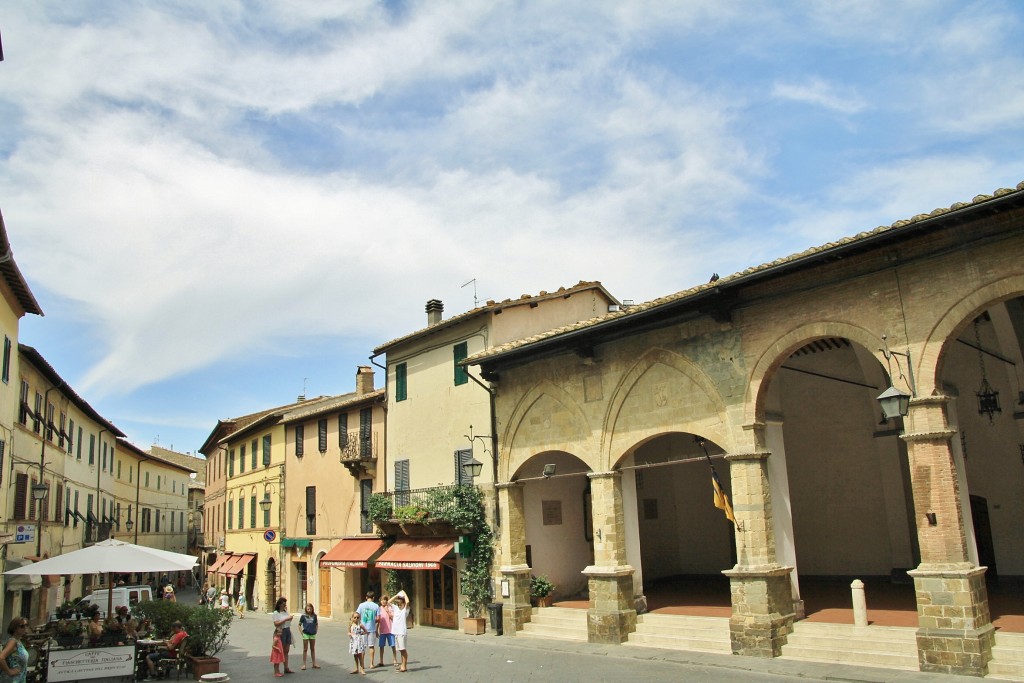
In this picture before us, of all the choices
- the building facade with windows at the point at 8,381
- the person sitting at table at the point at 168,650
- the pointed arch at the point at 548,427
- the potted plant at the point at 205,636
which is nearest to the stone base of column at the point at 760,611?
the pointed arch at the point at 548,427

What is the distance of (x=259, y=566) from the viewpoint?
116 feet

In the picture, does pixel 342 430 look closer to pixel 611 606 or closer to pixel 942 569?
pixel 611 606

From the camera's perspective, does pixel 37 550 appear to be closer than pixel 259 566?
Yes

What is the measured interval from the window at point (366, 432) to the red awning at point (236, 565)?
13.4 metres

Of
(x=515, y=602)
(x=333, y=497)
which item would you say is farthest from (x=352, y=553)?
(x=515, y=602)

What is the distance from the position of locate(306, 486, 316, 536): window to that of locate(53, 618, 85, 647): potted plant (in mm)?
14914

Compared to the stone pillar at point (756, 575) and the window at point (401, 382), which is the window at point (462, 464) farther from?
the stone pillar at point (756, 575)

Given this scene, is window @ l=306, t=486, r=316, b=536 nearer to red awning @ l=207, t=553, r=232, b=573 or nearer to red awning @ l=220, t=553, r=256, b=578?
red awning @ l=220, t=553, r=256, b=578

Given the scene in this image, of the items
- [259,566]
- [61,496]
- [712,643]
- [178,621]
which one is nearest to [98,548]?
[178,621]

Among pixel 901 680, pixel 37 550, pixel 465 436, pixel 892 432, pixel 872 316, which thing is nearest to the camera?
pixel 901 680

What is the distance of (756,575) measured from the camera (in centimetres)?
1427

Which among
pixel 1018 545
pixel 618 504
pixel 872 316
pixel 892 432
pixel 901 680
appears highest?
pixel 872 316

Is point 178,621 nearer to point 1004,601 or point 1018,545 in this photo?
point 1004,601

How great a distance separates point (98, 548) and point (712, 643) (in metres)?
11.4
